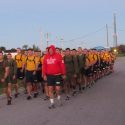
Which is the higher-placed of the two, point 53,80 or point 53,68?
point 53,68

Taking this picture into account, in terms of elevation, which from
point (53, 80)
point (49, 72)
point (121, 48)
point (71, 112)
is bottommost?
point (121, 48)

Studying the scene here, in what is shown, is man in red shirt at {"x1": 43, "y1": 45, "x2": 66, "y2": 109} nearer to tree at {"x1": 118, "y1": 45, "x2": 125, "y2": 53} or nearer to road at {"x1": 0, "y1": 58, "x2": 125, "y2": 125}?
road at {"x1": 0, "y1": 58, "x2": 125, "y2": 125}

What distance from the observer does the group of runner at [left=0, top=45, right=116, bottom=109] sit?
51.4ft

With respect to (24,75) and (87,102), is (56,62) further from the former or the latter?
(24,75)

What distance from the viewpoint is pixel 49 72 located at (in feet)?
51.4

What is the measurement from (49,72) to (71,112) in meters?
2.20

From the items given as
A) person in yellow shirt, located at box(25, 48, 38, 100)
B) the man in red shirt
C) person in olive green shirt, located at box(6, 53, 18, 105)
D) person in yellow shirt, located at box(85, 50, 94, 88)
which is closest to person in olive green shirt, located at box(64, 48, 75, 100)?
person in yellow shirt, located at box(25, 48, 38, 100)

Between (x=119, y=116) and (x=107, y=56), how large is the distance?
21.3m

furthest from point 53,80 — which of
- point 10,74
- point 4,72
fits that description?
point 10,74

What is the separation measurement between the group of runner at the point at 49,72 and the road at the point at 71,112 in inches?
21.1

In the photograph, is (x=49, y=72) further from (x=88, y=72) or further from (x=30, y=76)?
(x=88, y=72)

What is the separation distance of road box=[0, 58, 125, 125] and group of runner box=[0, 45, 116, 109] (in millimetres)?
537

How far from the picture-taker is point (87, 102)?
1650 cm

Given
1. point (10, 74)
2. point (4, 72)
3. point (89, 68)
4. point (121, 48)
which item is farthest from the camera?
point (121, 48)
